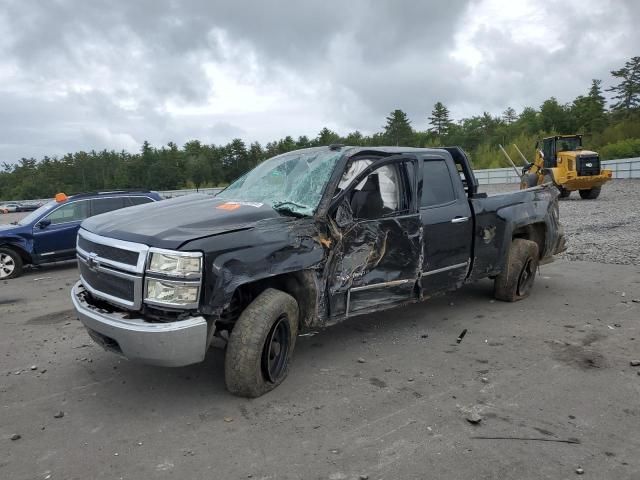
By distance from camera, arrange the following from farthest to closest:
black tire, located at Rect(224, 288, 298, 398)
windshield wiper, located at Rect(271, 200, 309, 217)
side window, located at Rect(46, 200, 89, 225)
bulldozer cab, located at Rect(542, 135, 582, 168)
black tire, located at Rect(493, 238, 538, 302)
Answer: bulldozer cab, located at Rect(542, 135, 582, 168), side window, located at Rect(46, 200, 89, 225), black tire, located at Rect(493, 238, 538, 302), windshield wiper, located at Rect(271, 200, 309, 217), black tire, located at Rect(224, 288, 298, 398)

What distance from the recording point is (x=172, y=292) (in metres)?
3.45

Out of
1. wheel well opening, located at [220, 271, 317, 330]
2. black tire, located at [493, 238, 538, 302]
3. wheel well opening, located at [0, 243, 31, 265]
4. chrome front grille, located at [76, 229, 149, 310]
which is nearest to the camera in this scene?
chrome front grille, located at [76, 229, 149, 310]

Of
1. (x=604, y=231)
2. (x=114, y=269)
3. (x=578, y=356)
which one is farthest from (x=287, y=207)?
(x=604, y=231)

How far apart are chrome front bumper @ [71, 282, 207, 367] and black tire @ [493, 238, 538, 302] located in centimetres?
418

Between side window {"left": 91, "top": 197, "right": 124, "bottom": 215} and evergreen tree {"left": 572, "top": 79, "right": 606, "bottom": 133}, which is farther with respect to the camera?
evergreen tree {"left": 572, "top": 79, "right": 606, "bottom": 133}

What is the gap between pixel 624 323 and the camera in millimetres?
5504

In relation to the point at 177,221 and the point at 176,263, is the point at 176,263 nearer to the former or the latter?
the point at 176,263

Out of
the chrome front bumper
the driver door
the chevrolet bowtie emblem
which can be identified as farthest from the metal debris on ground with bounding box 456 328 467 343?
the chevrolet bowtie emblem

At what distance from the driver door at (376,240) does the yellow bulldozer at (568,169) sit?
1643 centimetres

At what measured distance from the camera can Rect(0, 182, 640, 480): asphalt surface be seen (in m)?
3.01

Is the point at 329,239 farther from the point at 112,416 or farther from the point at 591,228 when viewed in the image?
the point at 591,228

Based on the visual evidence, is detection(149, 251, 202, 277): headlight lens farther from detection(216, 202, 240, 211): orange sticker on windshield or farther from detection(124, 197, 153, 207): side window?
detection(124, 197, 153, 207): side window

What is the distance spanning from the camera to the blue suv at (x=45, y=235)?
9.87 metres

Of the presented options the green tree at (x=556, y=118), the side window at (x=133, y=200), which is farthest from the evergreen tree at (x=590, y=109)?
the side window at (x=133, y=200)
